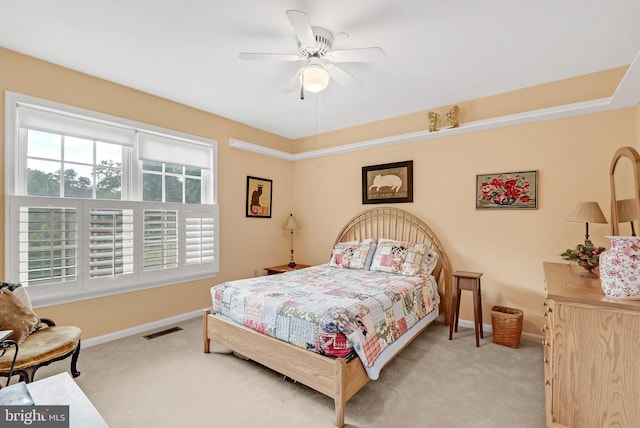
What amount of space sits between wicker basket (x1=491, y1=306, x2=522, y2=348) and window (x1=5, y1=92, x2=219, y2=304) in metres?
3.43

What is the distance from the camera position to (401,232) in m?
4.07

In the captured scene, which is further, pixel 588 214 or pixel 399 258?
pixel 399 258

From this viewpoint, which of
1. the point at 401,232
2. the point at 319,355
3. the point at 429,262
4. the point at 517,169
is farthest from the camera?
the point at 401,232

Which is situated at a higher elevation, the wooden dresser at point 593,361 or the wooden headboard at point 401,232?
the wooden headboard at point 401,232

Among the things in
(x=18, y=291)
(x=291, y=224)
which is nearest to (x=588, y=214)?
(x=291, y=224)

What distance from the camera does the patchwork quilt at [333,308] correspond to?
2021mm

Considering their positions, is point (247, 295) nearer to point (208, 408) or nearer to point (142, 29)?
point (208, 408)

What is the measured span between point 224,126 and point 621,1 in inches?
158

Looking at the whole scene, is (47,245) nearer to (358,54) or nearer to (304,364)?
(304,364)

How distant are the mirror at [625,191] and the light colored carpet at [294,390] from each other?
136cm

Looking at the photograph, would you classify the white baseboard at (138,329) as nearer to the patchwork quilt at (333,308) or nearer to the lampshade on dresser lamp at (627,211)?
the patchwork quilt at (333,308)

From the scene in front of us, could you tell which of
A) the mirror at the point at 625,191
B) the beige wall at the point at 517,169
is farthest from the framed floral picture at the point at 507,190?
the mirror at the point at 625,191

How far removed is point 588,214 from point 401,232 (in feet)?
6.41

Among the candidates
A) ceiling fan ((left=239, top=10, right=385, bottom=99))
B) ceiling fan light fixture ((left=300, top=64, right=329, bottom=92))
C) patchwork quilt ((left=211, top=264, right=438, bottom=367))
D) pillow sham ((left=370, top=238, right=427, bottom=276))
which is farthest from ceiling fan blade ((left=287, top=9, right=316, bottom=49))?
pillow sham ((left=370, top=238, right=427, bottom=276))
